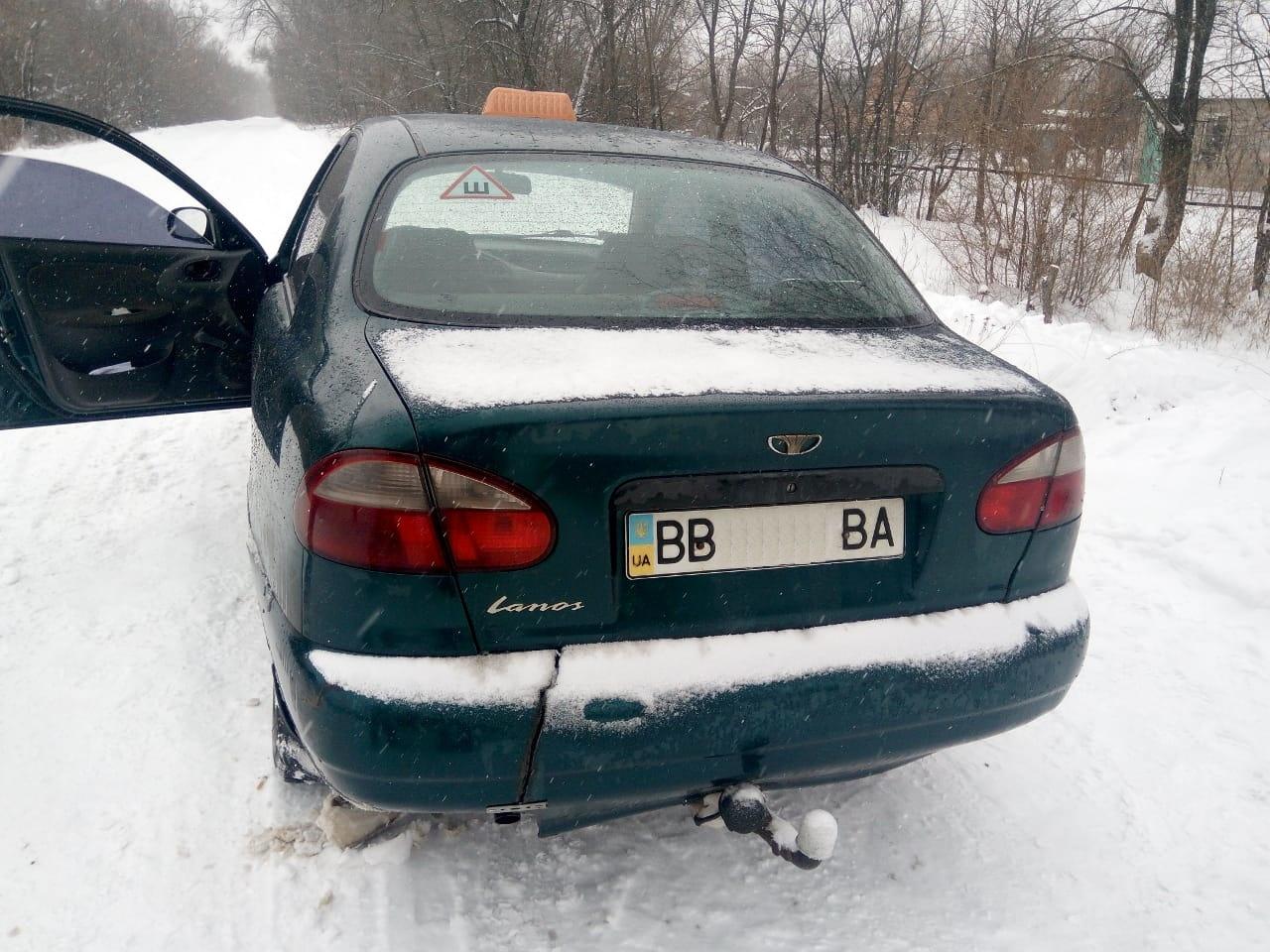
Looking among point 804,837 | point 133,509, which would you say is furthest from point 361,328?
point 133,509

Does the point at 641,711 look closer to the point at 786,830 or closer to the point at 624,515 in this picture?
the point at 624,515

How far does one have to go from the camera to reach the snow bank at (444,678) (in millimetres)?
1500

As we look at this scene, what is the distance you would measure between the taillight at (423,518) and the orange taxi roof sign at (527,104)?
260cm

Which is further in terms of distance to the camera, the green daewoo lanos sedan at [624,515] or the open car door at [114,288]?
the open car door at [114,288]

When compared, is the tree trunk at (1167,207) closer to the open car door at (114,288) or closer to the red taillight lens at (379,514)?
the open car door at (114,288)

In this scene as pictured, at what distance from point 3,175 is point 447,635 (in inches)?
117

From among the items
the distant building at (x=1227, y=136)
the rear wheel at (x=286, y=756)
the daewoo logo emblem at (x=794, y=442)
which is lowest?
the rear wheel at (x=286, y=756)

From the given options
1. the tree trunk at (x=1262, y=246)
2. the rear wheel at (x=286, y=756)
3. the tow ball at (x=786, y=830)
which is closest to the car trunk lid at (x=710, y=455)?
the tow ball at (x=786, y=830)

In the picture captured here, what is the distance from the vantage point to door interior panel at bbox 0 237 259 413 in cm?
301

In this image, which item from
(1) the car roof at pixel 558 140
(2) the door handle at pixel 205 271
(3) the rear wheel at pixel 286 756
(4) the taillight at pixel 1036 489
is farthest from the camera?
(2) the door handle at pixel 205 271

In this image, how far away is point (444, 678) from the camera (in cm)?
151

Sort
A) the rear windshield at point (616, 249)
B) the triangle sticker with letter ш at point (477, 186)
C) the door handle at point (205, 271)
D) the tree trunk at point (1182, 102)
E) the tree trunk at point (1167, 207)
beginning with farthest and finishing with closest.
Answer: the tree trunk at point (1182, 102) → the tree trunk at point (1167, 207) → the door handle at point (205, 271) → the triangle sticker with letter ш at point (477, 186) → the rear windshield at point (616, 249)

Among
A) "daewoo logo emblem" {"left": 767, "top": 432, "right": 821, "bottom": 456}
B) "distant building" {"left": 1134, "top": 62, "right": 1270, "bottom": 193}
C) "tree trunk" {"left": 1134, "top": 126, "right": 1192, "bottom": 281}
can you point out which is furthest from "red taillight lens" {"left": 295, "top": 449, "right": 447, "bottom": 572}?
"distant building" {"left": 1134, "top": 62, "right": 1270, "bottom": 193}

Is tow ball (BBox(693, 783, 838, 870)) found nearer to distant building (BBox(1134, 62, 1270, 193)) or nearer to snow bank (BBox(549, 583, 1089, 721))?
snow bank (BBox(549, 583, 1089, 721))
